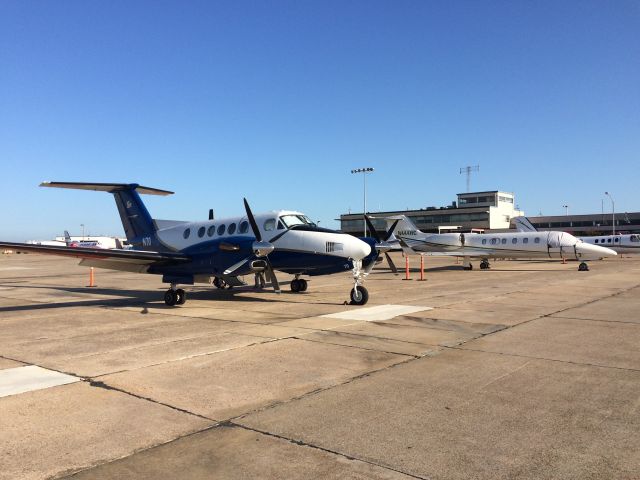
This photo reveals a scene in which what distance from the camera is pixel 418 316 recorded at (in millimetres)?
12016

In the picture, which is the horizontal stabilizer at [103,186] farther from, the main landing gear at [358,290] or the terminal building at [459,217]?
the terminal building at [459,217]

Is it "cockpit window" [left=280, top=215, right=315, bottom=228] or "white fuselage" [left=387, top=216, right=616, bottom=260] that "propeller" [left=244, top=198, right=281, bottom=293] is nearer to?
"cockpit window" [left=280, top=215, right=315, bottom=228]

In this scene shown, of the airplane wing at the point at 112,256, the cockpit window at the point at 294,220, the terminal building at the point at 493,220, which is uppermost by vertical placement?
the terminal building at the point at 493,220

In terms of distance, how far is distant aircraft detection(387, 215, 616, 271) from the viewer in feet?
108

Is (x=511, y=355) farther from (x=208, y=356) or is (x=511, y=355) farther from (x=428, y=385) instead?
(x=208, y=356)

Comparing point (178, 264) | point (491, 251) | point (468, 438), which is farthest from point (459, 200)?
point (468, 438)

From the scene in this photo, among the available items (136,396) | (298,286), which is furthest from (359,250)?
(136,396)

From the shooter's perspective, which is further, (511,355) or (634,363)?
(511,355)

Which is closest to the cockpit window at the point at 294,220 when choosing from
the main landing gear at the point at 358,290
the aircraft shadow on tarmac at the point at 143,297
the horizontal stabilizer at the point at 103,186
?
the main landing gear at the point at 358,290

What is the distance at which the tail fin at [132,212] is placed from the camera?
18.9 metres

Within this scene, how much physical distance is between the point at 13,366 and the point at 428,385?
623cm

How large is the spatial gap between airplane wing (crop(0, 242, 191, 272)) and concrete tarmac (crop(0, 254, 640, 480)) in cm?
245

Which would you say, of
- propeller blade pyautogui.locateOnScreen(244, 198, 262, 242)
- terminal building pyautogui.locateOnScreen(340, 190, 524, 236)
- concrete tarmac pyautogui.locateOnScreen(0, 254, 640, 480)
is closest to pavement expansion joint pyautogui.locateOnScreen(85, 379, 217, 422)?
concrete tarmac pyautogui.locateOnScreen(0, 254, 640, 480)

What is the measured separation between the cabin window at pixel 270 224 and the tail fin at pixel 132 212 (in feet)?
19.0
